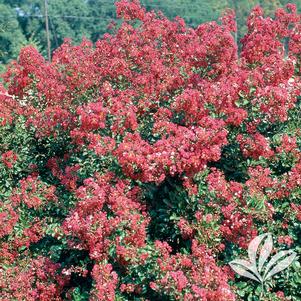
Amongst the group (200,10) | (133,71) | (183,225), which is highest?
(133,71)

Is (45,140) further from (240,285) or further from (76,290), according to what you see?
(240,285)

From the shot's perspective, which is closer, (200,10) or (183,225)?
(183,225)

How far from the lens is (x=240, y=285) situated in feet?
13.9

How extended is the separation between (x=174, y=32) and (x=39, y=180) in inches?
105

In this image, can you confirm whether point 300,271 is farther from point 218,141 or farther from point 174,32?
point 174,32

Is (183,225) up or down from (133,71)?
down

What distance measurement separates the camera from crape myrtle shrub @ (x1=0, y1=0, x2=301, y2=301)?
412 centimetres

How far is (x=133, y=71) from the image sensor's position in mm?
6137

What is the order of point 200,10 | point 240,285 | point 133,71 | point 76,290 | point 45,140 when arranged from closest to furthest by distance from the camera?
point 240,285
point 76,290
point 45,140
point 133,71
point 200,10

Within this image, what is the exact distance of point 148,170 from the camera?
4176 millimetres

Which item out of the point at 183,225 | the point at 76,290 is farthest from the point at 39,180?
the point at 183,225

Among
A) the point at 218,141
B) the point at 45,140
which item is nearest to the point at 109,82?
the point at 45,140

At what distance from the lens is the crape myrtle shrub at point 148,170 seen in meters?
4.12

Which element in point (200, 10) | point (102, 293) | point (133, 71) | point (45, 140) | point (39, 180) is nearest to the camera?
point (102, 293)
